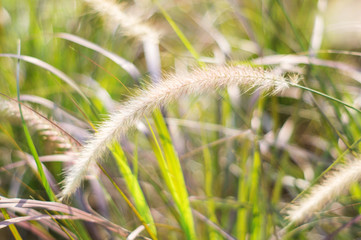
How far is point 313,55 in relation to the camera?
5.49 ft

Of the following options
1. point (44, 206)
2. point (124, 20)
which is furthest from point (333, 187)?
point (124, 20)

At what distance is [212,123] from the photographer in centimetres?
228

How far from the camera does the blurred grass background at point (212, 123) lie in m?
1.49

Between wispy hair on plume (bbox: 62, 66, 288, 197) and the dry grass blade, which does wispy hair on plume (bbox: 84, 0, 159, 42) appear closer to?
wispy hair on plume (bbox: 62, 66, 288, 197)

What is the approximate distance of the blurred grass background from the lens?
58.7 inches

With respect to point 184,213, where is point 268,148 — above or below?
above

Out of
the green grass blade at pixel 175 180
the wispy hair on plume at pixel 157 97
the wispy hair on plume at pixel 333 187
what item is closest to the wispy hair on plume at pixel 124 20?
the green grass blade at pixel 175 180

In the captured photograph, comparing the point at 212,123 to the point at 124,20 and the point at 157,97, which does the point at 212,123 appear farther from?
the point at 157,97

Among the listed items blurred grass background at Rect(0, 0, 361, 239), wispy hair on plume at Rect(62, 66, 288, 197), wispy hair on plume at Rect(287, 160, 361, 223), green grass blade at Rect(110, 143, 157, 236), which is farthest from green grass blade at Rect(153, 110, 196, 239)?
wispy hair on plume at Rect(287, 160, 361, 223)

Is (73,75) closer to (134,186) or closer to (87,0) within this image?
(87,0)

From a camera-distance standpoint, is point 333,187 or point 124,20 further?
point 124,20

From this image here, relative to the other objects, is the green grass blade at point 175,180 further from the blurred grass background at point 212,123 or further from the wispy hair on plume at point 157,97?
the wispy hair on plume at point 157,97

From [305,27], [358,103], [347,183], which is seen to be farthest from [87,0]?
[305,27]

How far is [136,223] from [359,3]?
8.44 feet
